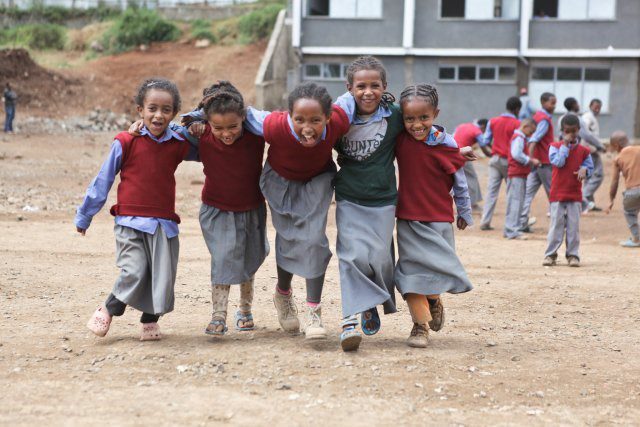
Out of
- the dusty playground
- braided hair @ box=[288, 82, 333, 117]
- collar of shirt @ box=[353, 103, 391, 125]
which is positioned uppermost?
braided hair @ box=[288, 82, 333, 117]

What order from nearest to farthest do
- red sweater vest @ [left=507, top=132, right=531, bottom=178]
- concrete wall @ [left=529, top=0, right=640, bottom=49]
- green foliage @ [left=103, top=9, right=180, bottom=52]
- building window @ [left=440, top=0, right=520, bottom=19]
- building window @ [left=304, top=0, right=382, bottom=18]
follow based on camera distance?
1. red sweater vest @ [left=507, top=132, right=531, bottom=178]
2. concrete wall @ [left=529, top=0, right=640, bottom=49]
3. building window @ [left=440, top=0, right=520, bottom=19]
4. building window @ [left=304, top=0, right=382, bottom=18]
5. green foliage @ [left=103, top=9, right=180, bottom=52]

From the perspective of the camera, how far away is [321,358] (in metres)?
5.14

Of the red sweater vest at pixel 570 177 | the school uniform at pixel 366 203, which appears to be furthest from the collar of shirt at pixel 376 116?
the red sweater vest at pixel 570 177

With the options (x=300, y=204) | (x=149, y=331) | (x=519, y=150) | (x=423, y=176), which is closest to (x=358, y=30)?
(x=519, y=150)

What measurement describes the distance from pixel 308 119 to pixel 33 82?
27.5 m

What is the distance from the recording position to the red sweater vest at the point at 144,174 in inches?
216

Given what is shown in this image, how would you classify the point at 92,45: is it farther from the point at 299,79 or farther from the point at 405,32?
the point at 405,32

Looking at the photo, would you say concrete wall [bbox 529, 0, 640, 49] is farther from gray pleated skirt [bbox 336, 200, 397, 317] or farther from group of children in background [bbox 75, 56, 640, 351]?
gray pleated skirt [bbox 336, 200, 397, 317]

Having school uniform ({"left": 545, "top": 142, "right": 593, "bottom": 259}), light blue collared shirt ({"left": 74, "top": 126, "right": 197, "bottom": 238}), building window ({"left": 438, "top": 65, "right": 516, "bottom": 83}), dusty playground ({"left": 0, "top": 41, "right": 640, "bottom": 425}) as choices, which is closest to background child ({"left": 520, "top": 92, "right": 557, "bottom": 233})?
school uniform ({"left": 545, "top": 142, "right": 593, "bottom": 259})

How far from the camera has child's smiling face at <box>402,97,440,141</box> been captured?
5.38 meters

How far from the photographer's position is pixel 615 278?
8.66 meters

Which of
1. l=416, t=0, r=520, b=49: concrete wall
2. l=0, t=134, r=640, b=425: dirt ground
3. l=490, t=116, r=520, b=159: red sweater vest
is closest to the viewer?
l=0, t=134, r=640, b=425: dirt ground

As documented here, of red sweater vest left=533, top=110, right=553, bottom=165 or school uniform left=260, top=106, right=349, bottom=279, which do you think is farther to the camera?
red sweater vest left=533, top=110, right=553, bottom=165

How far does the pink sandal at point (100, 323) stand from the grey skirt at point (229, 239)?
0.69 m
